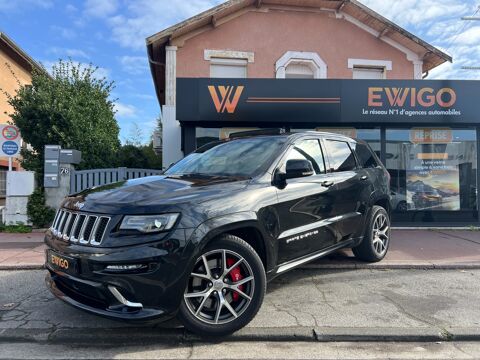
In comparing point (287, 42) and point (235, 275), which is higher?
point (287, 42)

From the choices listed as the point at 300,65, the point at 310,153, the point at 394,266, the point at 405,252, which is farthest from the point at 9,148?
the point at 405,252

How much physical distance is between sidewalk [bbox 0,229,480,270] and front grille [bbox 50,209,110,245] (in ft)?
9.47

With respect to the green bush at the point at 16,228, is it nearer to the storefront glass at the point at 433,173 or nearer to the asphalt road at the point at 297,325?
the asphalt road at the point at 297,325

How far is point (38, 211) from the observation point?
945 cm

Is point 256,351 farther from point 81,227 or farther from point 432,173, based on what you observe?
point 432,173

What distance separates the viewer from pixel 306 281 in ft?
17.4

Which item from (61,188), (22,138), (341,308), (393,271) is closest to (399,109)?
(393,271)

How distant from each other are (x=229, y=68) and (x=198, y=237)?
10300 mm

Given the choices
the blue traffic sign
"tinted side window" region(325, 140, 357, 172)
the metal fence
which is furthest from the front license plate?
the blue traffic sign

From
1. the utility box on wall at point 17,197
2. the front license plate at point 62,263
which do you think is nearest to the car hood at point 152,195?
the front license plate at point 62,263

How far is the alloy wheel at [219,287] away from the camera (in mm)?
3449

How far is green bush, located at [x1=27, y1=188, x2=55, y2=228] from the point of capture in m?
9.45

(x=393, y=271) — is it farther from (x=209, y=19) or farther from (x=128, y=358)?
(x=209, y=19)

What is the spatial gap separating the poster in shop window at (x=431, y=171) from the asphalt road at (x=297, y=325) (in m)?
5.20
